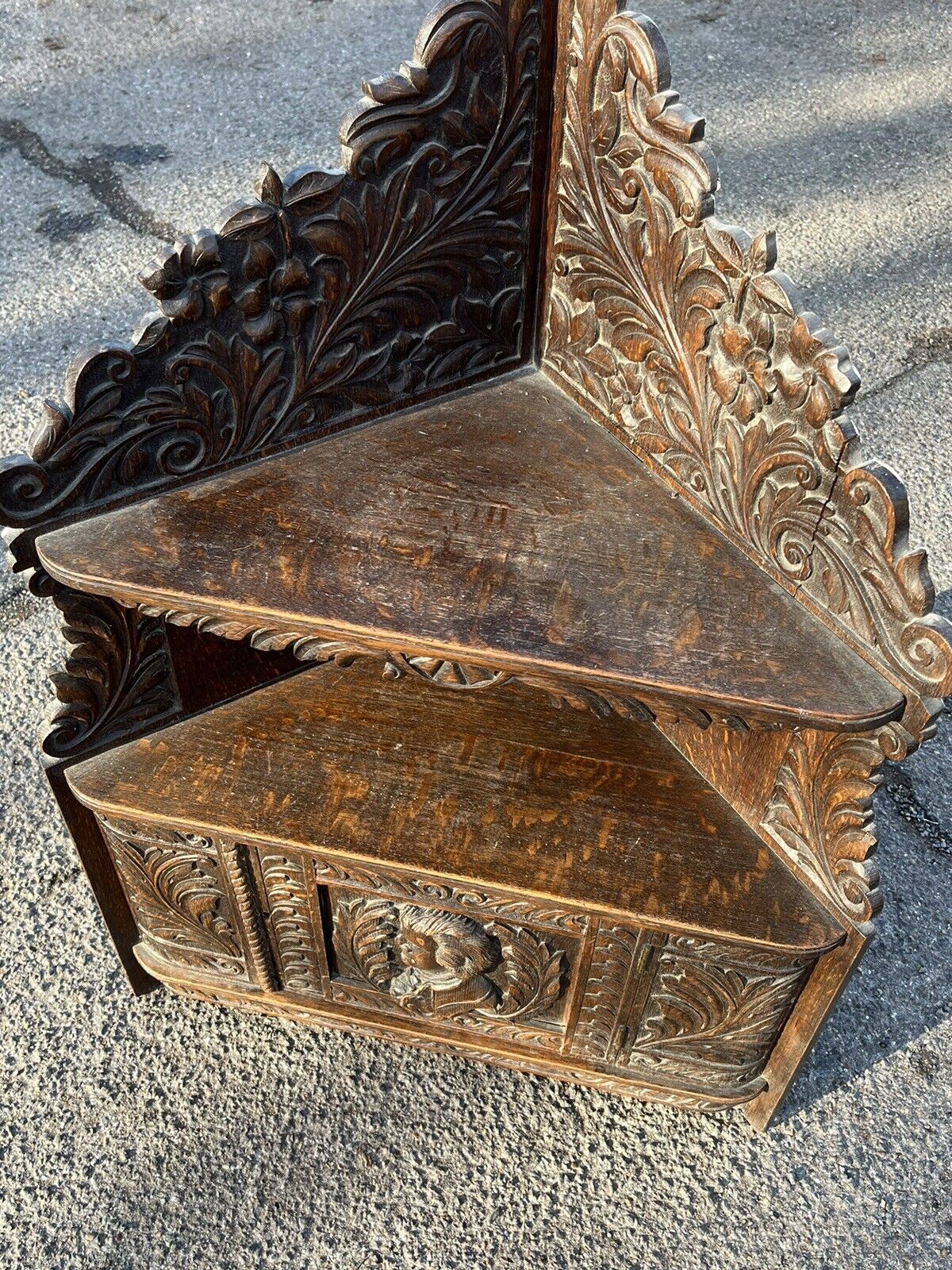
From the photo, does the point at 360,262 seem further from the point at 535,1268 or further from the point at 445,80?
the point at 535,1268

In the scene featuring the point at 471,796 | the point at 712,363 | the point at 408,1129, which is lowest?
the point at 408,1129

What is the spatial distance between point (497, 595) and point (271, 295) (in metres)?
0.33

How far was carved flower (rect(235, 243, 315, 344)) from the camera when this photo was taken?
41.3 inches

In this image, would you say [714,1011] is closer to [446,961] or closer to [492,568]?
[446,961]

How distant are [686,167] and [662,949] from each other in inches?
27.4

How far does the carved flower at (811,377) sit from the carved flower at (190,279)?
0.46 m

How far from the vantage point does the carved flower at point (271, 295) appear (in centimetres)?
105

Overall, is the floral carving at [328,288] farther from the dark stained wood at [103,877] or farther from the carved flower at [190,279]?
the dark stained wood at [103,877]

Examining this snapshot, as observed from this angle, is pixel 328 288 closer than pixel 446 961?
Yes

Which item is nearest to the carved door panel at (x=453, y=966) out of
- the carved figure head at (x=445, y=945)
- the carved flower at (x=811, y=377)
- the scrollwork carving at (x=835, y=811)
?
the carved figure head at (x=445, y=945)

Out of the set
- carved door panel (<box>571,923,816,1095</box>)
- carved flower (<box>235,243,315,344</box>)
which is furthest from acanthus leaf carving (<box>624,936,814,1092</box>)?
carved flower (<box>235,243,315,344</box>)

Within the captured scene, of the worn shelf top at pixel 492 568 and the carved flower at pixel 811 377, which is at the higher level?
the carved flower at pixel 811 377

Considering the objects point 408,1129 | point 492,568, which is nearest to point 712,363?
point 492,568

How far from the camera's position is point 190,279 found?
1024 millimetres
